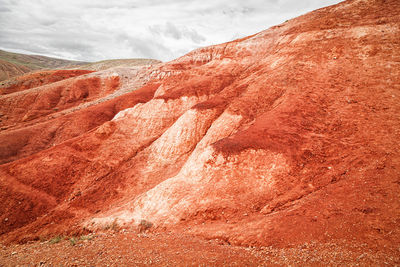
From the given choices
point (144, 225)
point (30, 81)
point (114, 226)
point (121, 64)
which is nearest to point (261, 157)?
point (144, 225)

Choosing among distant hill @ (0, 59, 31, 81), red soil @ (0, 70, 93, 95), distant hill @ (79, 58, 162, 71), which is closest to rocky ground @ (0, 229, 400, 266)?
red soil @ (0, 70, 93, 95)

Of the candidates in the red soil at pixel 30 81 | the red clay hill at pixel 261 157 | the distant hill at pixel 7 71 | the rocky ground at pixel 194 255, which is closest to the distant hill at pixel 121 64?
the distant hill at pixel 7 71

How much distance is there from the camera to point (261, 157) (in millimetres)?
11023

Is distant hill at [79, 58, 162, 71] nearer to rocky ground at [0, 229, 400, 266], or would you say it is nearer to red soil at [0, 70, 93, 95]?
red soil at [0, 70, 93, 95]

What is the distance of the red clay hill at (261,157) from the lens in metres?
7.82

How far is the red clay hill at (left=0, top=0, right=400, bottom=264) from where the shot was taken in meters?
7.82

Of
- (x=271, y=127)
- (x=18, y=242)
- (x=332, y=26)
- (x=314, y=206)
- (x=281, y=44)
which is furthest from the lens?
(x=281, y=44)

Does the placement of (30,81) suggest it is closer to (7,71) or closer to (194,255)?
(194,255)

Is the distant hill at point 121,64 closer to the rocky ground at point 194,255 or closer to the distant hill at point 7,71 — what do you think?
the distant hill at point 7,71

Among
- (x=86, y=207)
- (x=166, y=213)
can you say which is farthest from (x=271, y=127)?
(x=86, y=207)

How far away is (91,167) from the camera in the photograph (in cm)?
1652

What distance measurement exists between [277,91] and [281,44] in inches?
337

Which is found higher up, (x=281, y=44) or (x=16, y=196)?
(x=281, y=44)

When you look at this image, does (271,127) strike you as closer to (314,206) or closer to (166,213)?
(314,206)
